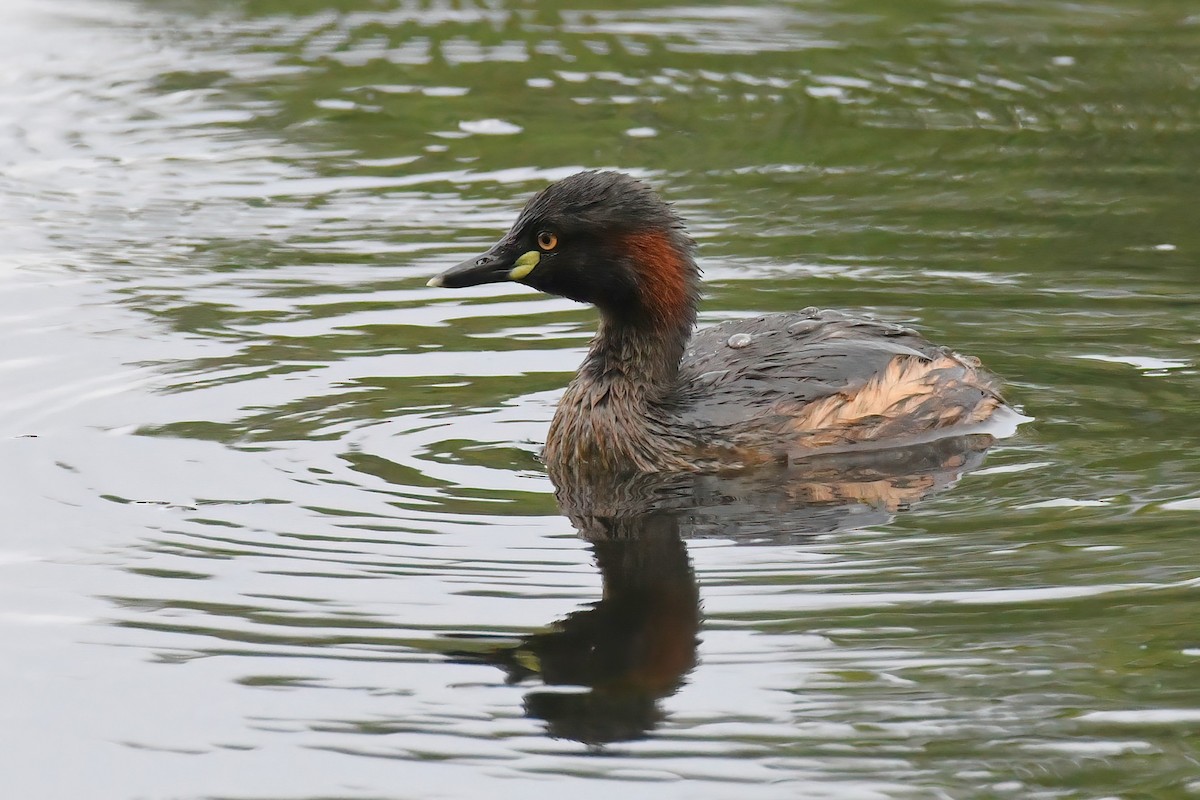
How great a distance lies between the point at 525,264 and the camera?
7.85m

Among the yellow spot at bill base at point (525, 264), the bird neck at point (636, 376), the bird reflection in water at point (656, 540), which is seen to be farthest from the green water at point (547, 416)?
the yellow spot at bill base at point (525, 264)

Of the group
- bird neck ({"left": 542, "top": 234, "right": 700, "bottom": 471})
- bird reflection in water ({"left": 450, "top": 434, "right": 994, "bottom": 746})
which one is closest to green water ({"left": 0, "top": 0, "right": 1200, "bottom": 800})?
bird reflection in water ({"left": 450, "top": 434, "right": 994, "bottom": 746})

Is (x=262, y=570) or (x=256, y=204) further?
(x=256, y=204)

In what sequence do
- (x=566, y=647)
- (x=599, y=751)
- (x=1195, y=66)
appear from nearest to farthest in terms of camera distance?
(x=599, y=751) → (x=566, y=647) → (x=1195, y=66)

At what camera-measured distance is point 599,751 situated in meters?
5.07

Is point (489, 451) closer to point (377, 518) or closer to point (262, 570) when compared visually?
point (377, 518)

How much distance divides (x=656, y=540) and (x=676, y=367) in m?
1.46

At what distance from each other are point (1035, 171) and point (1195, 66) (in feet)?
8.49

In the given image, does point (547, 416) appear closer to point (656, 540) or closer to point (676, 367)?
point (676, 367)

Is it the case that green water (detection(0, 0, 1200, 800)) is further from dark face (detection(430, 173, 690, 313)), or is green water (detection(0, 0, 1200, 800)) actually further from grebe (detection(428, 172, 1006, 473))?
dark face (detection(430, 173, 690, 313))

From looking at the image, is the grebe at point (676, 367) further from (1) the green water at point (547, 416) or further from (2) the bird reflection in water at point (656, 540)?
(1) the green water at point (547, 416)

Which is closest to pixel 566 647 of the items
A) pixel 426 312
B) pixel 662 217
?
pixel 662 217

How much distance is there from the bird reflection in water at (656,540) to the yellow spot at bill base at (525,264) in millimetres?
851

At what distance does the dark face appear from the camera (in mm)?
7801
